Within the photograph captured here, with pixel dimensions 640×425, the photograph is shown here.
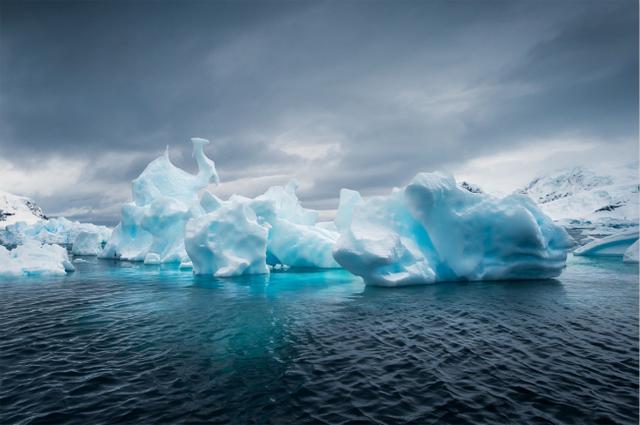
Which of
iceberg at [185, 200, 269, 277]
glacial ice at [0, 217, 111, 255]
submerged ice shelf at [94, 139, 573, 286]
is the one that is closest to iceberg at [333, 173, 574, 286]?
submerged ice shelf at [94, 139, 573, 286]

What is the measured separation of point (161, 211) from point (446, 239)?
30489 mm

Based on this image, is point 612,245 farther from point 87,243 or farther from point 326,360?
point 87,243

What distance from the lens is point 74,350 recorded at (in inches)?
365

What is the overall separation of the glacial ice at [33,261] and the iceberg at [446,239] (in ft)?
80.3

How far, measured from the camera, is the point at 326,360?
833cm

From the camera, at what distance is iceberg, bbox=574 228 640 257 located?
34.8 metres

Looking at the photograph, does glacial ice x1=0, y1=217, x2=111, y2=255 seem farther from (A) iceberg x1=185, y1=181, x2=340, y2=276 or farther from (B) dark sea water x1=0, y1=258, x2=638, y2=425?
(B) dark sea water x1=0, y1=258, x2=638, y2=425

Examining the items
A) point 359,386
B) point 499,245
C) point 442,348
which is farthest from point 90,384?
point 499,245

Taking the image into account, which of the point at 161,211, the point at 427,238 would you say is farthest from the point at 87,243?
the point at 427,238

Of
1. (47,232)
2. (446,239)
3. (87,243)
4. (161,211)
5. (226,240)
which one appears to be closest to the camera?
(446,239)

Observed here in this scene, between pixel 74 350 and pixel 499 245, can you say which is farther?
pixel 499 245

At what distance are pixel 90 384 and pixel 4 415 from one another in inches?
54.2

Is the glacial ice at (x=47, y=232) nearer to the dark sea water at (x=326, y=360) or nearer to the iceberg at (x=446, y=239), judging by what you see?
the iceberg at (x=446, y=239)

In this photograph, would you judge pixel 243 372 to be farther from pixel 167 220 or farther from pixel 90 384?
pixel 167 220
